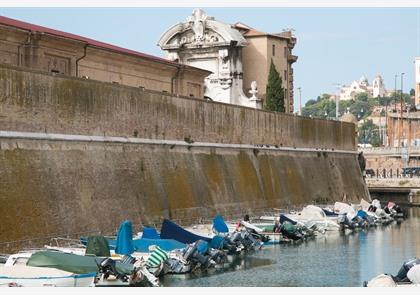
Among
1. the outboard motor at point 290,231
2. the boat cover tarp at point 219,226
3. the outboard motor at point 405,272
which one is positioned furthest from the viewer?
the outboard motor at point 290,231

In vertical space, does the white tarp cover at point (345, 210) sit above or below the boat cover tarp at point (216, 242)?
above

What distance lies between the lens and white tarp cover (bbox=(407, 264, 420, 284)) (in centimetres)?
1728

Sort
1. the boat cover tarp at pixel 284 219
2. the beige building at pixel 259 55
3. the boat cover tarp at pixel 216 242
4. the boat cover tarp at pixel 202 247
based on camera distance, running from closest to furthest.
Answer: the boat cover tarp at pixel 202 247
the boat cover tarp at pixel 216 242
the boat cover tarp at pixel 284 219
the beige building at pixel 259 55

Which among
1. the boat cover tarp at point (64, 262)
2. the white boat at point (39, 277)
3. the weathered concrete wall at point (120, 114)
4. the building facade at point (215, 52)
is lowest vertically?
the white boat at point (39, 277)

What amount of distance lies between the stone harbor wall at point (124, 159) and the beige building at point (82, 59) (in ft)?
9.77

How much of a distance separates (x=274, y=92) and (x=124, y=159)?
2401 centimetres

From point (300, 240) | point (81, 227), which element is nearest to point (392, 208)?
point (300, 240)

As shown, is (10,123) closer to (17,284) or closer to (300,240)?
(17,284)

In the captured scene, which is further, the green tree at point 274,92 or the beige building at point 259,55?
the beige building at point 259,55

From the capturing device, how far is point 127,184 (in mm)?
25234

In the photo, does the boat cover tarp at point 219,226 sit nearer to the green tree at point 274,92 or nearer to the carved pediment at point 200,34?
the carved pediment at point 200,34

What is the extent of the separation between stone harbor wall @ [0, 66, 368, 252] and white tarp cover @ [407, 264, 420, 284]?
781 centimetres

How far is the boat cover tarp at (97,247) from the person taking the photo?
19.3 metres

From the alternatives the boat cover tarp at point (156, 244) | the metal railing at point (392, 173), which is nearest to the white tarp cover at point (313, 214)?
the boat cover tarp at point (156, 244)
